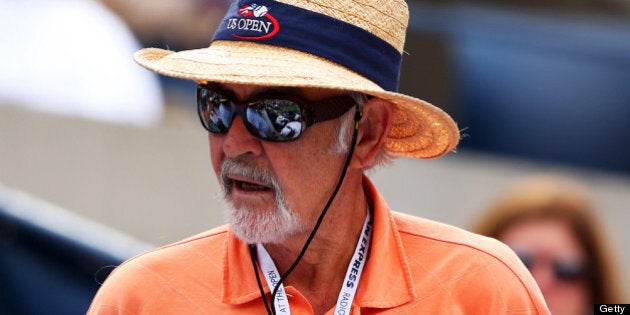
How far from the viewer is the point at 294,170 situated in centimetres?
301

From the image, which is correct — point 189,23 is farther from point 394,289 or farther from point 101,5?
point 394,289

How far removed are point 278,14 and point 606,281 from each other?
2.55 m

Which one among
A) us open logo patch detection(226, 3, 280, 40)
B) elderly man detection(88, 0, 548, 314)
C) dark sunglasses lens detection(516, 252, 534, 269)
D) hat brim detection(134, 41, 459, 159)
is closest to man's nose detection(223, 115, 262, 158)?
elderly man detection(88, 0, 548, 314)

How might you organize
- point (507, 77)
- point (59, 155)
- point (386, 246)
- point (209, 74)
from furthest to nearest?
point (59, 155) < point (507, 77) < point (386, 246) < point (209, 74)

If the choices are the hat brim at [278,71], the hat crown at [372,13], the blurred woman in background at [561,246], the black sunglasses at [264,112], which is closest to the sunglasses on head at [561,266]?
the blurred woman in background at [561,246]

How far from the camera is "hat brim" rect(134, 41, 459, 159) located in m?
2.88

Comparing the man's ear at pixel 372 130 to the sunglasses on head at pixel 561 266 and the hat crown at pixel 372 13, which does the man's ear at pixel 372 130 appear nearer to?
the hat crown at pixel 372 13

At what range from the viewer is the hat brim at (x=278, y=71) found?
9.45 ft

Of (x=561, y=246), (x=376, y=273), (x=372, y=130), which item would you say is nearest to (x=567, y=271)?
(x=561, y=246)

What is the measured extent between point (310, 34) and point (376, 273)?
0.67 meters

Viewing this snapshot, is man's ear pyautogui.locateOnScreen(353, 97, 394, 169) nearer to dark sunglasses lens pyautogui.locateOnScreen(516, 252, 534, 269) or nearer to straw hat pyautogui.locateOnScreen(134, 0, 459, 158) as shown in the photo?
straw hat pyautogui.locateOnScreen(134, 0, 459, 158)

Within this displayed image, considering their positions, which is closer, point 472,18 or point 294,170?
point 294,170

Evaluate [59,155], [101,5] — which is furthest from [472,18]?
[59,155]

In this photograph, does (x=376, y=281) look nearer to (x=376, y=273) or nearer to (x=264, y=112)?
(x=376, y=273)
